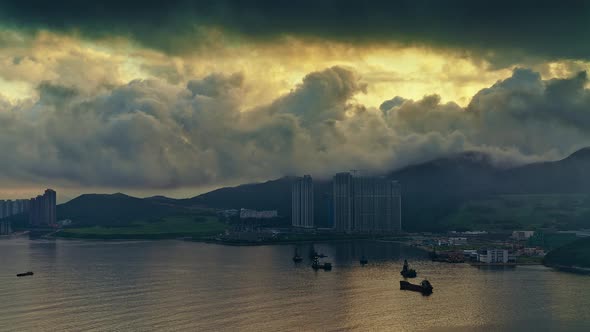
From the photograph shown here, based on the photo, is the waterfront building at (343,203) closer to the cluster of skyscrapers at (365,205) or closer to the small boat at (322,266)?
the cluster of skyscrapers at (365,205)

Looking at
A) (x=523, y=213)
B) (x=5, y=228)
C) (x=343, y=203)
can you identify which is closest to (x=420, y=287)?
(x=343, y=203)

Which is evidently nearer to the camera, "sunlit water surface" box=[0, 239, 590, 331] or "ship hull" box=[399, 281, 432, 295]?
"sunlit water surface" box=[0, 239, 590, 331]

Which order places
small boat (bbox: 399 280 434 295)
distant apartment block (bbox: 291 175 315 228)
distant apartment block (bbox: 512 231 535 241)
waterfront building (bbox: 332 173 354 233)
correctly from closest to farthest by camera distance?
small boat (bbox: 399 280 434 295), distant apartment block (bbox: 512 231 535 241), waterfront building (bbox: 332 173 354 233), distant apartment block (bbox: 291 175 315 228)

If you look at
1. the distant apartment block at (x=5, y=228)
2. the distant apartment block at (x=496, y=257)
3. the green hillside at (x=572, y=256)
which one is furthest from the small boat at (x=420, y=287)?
the distant apartment block at (x=5, y=228)

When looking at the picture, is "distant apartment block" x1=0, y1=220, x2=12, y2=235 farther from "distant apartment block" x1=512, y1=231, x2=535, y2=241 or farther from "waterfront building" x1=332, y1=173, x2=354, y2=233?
"distant apartment block" x1=512, y1=231, x2=535, y2=241

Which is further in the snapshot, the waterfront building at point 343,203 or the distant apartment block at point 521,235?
the waterfront building at point 343,203

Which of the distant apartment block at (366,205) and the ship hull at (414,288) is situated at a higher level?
the distant apartment block at (366,205)

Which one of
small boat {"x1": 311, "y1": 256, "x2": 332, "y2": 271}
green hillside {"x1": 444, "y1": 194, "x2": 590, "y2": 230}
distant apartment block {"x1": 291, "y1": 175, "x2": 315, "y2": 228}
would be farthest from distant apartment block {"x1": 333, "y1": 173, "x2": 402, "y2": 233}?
small boat {"x1": 311, "y1": 256, "x2": 332, "y2": 271}

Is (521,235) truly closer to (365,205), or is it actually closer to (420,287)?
(365,205)
